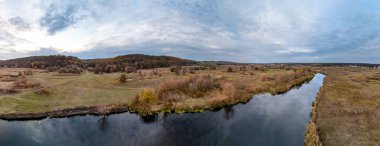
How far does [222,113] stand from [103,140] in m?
16.7

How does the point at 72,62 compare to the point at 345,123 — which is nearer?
the point at 345,123

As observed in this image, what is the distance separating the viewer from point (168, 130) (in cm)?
2552

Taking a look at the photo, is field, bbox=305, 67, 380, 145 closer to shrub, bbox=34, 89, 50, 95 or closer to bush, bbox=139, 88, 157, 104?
bush, bbox=139, 88, 157, 104

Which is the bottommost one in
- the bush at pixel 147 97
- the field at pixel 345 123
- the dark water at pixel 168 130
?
the dark water at pixel 168 130

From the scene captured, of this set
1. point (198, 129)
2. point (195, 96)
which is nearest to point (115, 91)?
point (195, 96)

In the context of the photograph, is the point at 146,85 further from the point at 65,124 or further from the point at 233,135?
the point at 233,135

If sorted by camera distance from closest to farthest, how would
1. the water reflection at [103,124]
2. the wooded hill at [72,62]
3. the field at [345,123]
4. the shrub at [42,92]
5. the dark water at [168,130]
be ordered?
the field at [345,123] < the dark water at [168,130] < the water reflection at [103,124] < the shrub at [42,92] < the wooded hill at [72,62]

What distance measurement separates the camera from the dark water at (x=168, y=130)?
22.3 metres

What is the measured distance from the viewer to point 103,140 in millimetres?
22531

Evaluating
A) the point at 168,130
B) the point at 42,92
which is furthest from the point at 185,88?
the point at 42,92

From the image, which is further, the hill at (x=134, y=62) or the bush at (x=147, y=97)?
the hill at (x=134, y=62)

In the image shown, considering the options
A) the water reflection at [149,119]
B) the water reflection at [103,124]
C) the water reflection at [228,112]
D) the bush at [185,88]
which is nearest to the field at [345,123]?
the water reflection at [228,112]

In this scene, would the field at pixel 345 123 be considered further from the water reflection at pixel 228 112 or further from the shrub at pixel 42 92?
the shrub at pixel 42 92

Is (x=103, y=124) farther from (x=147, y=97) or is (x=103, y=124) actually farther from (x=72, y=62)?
(x=72, y=62)
